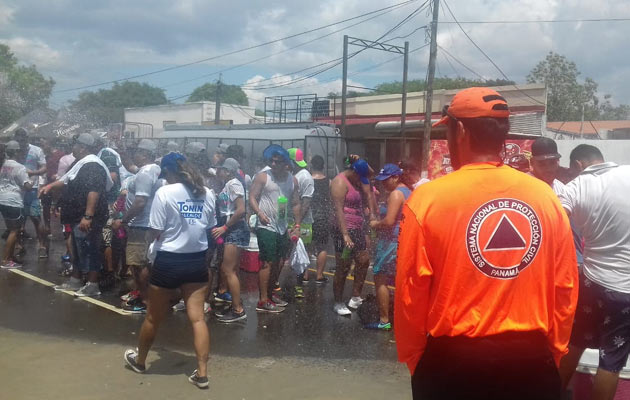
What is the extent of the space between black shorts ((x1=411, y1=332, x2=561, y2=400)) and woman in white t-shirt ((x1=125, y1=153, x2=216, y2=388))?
2.77m

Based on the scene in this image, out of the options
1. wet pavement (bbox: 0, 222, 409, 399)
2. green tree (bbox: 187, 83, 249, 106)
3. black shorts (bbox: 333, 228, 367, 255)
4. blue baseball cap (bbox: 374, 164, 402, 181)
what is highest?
green tree (bbox: 187, 83, 249, 106)

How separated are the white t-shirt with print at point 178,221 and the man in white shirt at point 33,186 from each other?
5141mm

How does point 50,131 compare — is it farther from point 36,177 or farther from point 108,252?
point 108,252

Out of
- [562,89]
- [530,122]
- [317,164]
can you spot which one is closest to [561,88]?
[562,89]

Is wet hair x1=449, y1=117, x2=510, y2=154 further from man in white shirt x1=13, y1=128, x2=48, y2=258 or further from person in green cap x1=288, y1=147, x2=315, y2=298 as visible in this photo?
man in white shirt x1=13, y1=128, x2=48, y2=258

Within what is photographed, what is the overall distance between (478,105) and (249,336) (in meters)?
4.24

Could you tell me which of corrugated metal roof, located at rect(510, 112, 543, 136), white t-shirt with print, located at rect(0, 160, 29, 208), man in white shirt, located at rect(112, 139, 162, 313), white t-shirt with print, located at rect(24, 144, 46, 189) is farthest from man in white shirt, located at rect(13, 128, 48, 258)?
corrugated metal roof, located at rect(510, 112, 543, 136)

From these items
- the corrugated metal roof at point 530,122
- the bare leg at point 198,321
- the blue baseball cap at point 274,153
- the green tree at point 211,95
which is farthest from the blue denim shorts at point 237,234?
the green tree at point 211,95

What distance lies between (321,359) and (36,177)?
6.58 metres

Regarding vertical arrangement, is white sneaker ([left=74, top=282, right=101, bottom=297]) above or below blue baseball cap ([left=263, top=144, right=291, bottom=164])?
below

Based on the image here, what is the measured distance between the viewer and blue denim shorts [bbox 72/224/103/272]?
671cm

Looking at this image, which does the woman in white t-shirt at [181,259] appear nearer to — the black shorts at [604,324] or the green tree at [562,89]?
the black shorts at [604,324]

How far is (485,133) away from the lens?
1991mm

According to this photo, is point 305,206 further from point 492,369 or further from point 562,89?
point 562,89
